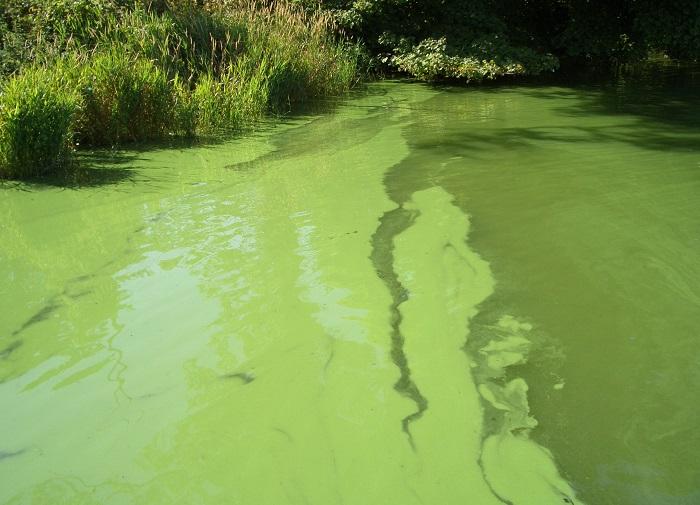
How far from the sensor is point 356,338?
3.04 m

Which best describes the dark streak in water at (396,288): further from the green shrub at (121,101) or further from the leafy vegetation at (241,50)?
the green shrub at (121,101)

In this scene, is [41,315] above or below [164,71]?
below

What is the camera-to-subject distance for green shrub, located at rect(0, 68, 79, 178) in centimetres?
554

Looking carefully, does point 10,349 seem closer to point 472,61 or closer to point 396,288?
point 396,288

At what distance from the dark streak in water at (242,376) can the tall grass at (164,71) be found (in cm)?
378

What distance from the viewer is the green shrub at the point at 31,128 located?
18.2ft

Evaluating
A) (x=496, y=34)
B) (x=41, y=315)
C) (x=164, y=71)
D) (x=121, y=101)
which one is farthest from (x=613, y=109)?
(x=41, y=315)

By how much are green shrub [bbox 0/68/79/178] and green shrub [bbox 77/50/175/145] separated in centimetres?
76

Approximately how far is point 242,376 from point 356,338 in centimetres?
55

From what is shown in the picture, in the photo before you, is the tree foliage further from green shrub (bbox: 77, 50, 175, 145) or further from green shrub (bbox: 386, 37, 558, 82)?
green shrub (bbox: 77, 50, 175, 145)

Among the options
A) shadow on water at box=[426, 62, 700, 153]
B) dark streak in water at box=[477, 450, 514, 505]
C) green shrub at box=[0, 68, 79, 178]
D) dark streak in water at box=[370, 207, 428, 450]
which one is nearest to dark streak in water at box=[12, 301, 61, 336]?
dark streak in water at box=[370, 207, 428, 450]

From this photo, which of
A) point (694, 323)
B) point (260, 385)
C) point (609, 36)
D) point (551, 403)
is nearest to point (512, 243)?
point (694, 323)

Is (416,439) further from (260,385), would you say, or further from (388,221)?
(388,221)

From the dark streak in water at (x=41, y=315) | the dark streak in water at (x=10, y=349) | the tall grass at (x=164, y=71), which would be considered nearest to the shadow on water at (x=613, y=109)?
the tall grass at (x=164, y=71)
